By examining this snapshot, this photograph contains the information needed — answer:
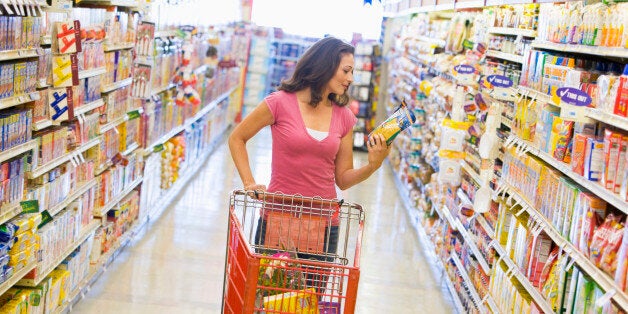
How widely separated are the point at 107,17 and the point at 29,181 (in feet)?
4.83

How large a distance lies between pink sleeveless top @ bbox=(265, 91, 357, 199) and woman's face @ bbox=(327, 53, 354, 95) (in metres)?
0.14

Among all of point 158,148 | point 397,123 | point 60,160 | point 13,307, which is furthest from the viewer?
point 158,148

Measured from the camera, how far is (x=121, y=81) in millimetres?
6316

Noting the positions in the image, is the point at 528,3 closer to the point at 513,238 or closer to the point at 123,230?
the point at 513,238

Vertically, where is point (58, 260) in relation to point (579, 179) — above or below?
below

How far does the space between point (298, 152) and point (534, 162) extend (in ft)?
4.39

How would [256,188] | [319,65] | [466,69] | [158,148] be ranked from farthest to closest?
[158,148] < [466,69] < [319,65] < [256,188]

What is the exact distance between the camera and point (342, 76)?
4.04 meters

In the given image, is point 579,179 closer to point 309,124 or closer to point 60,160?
point 309,124

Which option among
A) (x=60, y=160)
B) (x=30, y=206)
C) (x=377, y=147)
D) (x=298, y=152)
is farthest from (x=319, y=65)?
(x=60, y=160)

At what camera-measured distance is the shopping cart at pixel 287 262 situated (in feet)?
9.84

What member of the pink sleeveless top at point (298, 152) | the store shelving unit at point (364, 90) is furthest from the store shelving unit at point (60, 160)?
the store shelving unit at point (364, 90)

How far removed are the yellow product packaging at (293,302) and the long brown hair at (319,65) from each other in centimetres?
120

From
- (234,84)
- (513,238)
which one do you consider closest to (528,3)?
(513,238)
